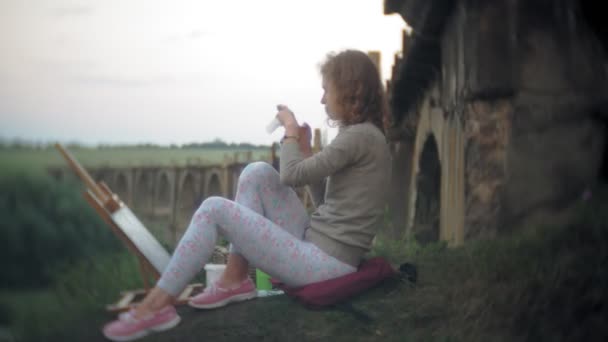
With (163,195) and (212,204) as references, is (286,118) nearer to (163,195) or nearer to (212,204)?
(212,204)

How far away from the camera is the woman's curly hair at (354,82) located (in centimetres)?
238

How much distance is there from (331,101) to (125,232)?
2.88ft

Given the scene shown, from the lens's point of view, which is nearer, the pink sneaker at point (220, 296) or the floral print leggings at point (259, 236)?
the floral print leggings at point (259, 236)

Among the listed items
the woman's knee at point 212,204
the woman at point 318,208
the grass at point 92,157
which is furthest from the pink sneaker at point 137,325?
the grass at point 92,157

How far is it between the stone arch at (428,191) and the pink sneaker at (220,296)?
10.4 ft

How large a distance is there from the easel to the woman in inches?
5.4

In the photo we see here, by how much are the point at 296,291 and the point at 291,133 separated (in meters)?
0.58

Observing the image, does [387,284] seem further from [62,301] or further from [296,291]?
[62,301]

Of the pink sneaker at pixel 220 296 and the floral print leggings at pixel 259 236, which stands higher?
the floral print leggings at pixel 259 236

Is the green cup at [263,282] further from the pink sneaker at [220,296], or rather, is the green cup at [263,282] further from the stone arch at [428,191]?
the stone arch at [428,191]

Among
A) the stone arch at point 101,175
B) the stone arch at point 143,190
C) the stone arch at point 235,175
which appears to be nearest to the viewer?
the stone arch at point 101,175

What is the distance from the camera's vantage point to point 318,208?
254 centimetres

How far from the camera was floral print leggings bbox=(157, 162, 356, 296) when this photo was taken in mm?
2211

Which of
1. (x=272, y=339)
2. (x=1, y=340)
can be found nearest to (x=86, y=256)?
(x=1, y=340)
